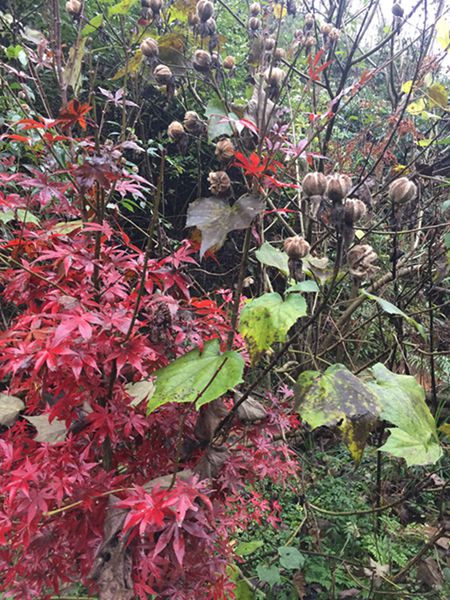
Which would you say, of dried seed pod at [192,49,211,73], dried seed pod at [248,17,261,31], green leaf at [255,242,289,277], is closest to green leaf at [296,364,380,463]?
green leaf at [255,242,289,277]

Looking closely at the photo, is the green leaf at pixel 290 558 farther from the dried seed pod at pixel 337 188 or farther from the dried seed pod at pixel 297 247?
the dried seed pod at pixel 337 188

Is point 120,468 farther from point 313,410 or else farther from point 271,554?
point 271,554

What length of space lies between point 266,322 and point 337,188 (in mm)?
269

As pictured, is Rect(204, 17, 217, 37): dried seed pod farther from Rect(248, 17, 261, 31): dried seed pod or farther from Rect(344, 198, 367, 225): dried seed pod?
Rect(344, 198, 367, 225): dried seed pod

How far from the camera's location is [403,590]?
131cm

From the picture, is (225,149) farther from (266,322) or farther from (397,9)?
(397,9)

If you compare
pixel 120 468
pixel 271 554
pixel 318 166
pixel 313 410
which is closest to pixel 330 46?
pixel 318 166

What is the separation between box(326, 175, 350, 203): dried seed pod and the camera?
2.46 feet

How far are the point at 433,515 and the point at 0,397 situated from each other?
1.74 m

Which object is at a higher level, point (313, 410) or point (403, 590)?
point (313, 410)

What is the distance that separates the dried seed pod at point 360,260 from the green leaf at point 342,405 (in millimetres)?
196

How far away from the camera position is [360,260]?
33.4 inches

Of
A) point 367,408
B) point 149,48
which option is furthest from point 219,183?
point 149,48

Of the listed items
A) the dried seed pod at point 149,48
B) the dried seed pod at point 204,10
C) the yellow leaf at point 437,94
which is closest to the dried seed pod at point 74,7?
the dried seed pod at point 149,48
